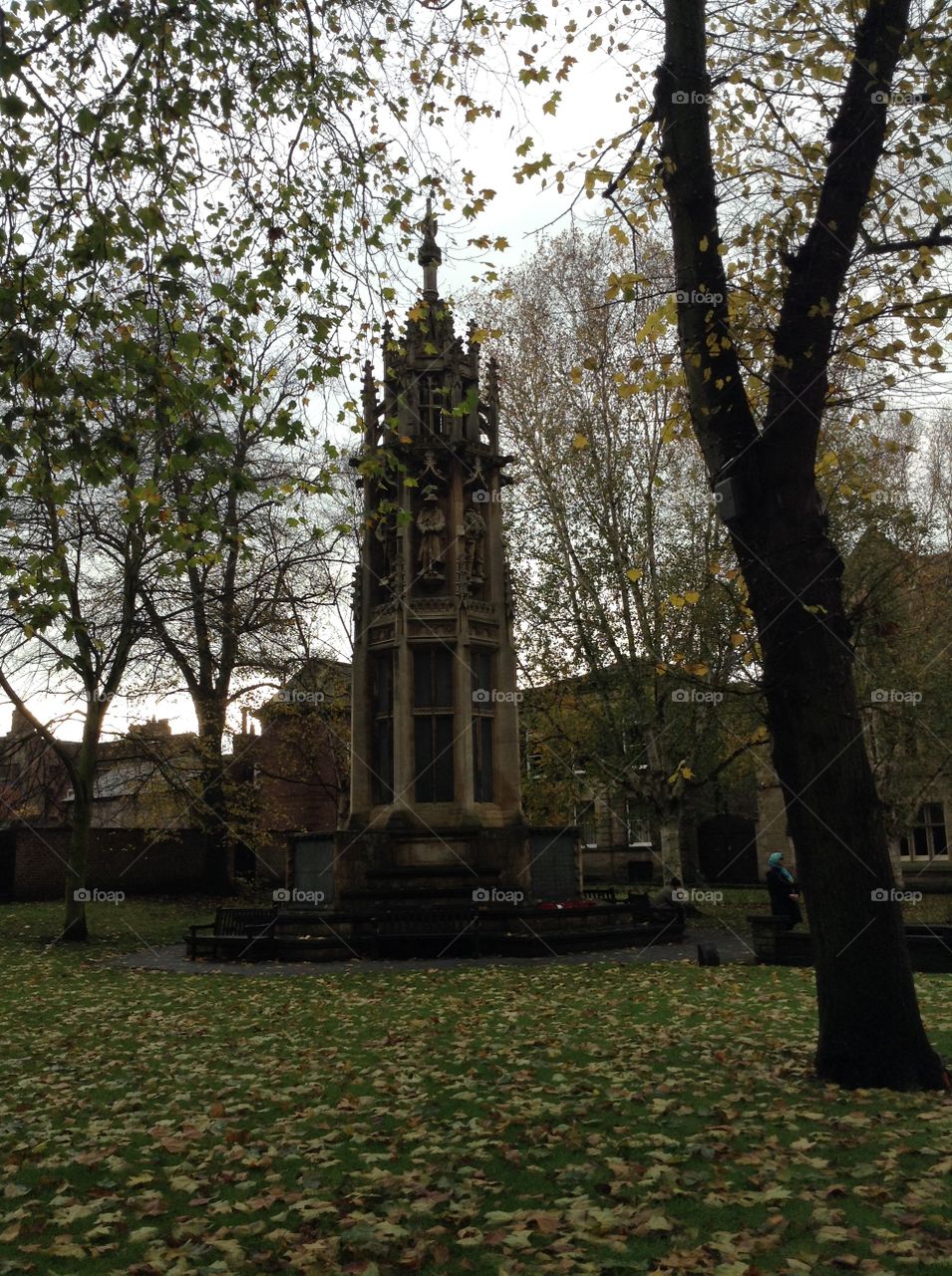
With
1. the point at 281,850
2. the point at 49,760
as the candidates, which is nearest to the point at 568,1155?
the point at 49,760

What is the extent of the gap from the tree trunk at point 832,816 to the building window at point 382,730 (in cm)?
1109

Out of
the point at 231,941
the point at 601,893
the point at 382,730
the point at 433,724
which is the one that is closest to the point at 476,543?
the point at 433,724

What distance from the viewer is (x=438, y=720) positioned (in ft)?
58.0

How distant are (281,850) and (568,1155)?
102 feet

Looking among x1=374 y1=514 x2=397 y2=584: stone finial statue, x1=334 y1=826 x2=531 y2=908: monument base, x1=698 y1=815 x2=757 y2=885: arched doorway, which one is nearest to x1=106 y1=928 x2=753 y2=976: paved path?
x1=334 y1=826 x2=531 y2=908: monument base

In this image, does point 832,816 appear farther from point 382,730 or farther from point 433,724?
point 382,730

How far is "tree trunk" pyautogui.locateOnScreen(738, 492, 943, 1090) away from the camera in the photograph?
6.87 meters

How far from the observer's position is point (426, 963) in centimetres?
1487

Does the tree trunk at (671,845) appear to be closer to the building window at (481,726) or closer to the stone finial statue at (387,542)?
the building window at (481,726)

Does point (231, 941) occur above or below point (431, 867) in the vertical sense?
below

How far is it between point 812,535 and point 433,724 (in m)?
10.9

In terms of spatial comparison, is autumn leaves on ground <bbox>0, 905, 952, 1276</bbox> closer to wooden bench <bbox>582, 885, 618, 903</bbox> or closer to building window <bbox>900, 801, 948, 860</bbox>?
wooden bench <bbox>582, 885, 618, 903</bbox>

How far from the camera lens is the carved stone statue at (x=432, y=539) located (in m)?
18.1

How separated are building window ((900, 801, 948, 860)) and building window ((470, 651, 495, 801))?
23890mm
